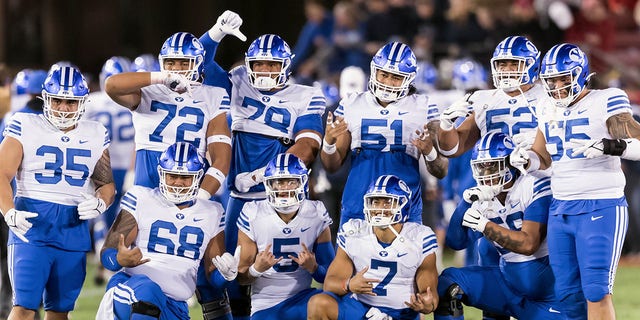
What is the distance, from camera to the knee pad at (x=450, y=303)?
7340 mm

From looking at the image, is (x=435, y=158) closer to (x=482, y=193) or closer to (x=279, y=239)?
(x=482, y=193)

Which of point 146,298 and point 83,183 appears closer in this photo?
point 146,298

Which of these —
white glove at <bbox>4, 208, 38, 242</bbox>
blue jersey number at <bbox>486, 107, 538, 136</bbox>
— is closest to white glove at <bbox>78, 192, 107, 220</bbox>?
white glove at <bbox>4, 208, 38, 242</bbox>

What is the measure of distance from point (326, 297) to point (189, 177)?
1064mm

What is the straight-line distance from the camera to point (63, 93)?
7445 mm

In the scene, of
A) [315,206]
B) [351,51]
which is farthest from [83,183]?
[351,51]

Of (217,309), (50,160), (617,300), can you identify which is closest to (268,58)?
(50,160)

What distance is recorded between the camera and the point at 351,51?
49.4 feet

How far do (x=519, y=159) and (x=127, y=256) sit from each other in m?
2.35

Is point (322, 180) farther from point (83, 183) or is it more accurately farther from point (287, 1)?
point (287, 1)

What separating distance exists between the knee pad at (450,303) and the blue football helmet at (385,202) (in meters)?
0.51

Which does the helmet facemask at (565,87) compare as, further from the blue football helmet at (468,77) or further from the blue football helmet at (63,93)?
the blue football helmet at (468,77)

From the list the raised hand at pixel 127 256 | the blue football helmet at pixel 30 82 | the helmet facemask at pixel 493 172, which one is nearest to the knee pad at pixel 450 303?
the helmet facemask at pixel 493 172

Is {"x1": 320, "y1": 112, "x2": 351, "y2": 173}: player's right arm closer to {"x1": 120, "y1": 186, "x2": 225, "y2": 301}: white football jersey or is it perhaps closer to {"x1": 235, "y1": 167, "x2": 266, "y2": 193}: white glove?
{"x1": 235, "y1": 167, "x2": 266, "y2": 193}: white glove
